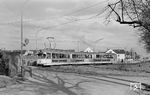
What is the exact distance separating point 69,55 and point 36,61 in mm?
7582

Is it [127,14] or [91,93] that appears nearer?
[127,14]

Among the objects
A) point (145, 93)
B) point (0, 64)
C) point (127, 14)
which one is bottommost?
point (145, 93)

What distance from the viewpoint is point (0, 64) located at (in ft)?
72.0

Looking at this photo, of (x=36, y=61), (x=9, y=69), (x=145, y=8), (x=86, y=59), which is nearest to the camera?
(x=145, y=8)

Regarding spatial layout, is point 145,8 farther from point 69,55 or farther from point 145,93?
point 69,55

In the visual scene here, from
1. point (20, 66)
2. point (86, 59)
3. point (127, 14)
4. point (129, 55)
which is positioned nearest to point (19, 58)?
point (20, 66)

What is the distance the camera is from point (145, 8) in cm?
891

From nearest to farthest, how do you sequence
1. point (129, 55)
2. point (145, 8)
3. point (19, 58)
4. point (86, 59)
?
point (145, 8) → point (19, 58) → point (86, 59) → point (129, 55)

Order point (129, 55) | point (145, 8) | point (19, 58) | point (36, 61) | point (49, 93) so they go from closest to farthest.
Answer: point (145, 8) < point (49, 93) < point (19, 58) < point (36, 61) < point (129, 55)

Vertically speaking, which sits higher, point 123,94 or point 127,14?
point 127,14

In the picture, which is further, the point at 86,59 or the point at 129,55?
the point at 129,55

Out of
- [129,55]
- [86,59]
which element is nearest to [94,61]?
[86,59]

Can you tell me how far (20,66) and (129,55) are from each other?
348 feet

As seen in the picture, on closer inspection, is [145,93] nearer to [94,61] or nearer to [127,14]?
[127,14]
